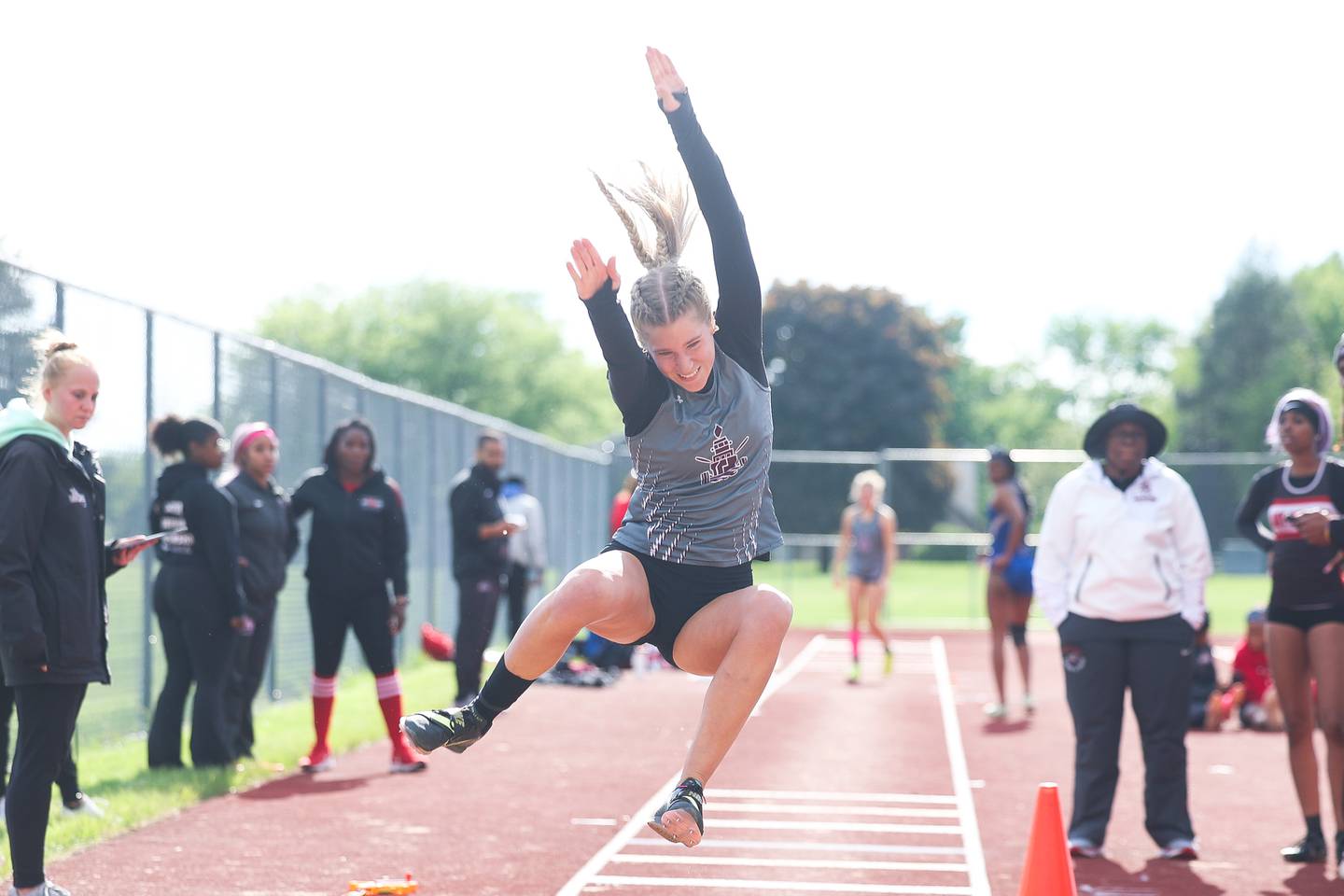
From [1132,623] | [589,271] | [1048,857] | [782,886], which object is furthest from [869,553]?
Result: [589,271]

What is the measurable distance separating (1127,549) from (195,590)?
212 inches

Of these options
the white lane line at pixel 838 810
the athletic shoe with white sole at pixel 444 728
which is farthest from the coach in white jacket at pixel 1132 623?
the athletic shoe with white sole at pixel 444 728

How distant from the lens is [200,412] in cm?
1241

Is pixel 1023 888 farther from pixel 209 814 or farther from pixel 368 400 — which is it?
pixel 368 400

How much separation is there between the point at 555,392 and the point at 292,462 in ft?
209

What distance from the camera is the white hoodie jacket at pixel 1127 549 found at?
26.2 feet

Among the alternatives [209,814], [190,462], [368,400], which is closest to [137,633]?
[190,462]

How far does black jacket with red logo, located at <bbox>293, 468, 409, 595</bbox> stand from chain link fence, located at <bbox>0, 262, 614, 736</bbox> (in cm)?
155

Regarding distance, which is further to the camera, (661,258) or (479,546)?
(479,546)

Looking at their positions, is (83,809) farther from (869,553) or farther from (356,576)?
(869,553)

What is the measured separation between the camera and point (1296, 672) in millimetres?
7844

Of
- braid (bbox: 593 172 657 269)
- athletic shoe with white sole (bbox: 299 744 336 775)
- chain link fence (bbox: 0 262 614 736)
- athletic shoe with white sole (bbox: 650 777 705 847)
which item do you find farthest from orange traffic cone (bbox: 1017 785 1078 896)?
athletic shoe with white sole (bbox: 299 744 336 775)

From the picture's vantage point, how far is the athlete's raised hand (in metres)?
5.21

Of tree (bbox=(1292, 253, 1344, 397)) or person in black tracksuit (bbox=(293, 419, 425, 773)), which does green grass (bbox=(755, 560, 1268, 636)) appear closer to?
person in black tracksuit (bbox=(293, 419, 425, 773))
